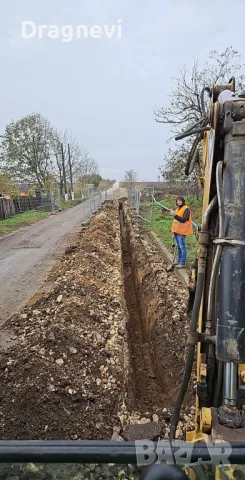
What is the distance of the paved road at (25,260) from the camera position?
27.7 feet

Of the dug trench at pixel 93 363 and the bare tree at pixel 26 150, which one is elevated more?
the bare tree at pixel 26 150

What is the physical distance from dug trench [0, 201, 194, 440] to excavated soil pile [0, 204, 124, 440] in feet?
0.03

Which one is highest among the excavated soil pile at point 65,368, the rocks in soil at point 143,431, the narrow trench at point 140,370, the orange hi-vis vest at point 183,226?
the orange hi-vis vest at point 183,226

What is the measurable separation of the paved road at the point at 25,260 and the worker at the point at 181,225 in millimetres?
3393

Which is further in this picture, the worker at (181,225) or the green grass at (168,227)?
the green grass at (168,227)

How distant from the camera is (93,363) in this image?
508 centimetres

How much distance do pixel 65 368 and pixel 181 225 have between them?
5583 mm

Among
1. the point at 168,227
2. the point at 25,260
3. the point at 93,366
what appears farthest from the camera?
the point at 168,227

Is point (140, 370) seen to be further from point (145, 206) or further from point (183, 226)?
point (145, 206)

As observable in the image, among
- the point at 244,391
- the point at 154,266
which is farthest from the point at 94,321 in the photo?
the point at 244,391

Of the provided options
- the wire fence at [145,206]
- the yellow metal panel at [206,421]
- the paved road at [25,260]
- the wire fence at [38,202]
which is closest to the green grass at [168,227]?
the wire fence at [145,206]

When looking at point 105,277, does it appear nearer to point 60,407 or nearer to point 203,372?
point 60,407

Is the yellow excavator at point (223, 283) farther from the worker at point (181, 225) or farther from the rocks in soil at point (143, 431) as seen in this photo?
the worker at point (181, 225)

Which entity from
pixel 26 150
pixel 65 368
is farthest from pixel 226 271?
pixel 26 150
